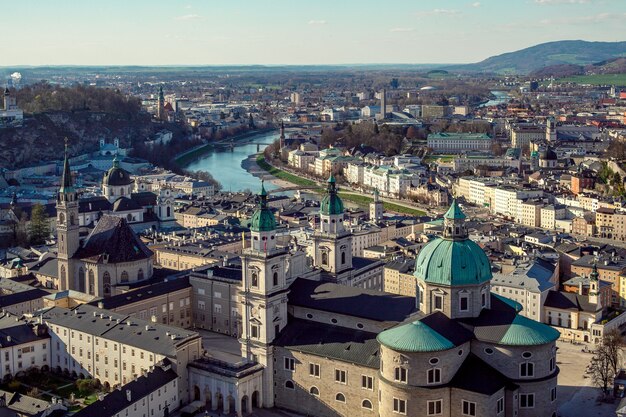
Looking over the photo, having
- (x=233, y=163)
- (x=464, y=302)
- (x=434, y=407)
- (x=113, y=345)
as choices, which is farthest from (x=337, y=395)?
(x=233, y=163)

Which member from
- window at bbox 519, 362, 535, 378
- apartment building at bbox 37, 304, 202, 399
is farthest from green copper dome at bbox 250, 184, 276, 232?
window at bbox 519, 362, 535, 378

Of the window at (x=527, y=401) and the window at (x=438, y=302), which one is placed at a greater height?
the window at (x=438, y=302)

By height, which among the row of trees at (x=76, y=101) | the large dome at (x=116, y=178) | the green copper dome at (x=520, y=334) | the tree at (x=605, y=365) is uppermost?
the row of trees at (x=76, y=101)

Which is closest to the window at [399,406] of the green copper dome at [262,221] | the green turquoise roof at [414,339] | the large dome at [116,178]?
the green turquoise roof at [414,339]

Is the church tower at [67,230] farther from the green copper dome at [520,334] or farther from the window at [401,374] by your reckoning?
the green copper dome at [520,334]

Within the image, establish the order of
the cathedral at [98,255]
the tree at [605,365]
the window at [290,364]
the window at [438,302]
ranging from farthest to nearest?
the cathedral at [98,255] < the tree at [605,365] < the window at [290,364] < the window at [438,302]
